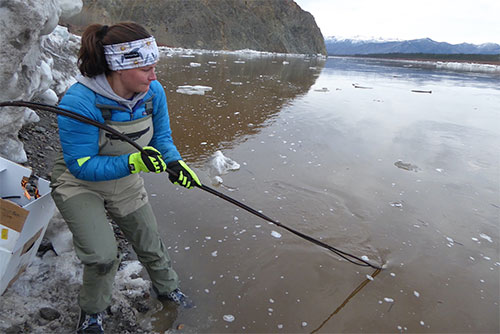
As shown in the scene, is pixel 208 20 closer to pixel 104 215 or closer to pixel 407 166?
pixel 407 166

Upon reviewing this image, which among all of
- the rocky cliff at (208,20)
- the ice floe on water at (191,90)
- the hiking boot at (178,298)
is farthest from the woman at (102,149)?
the rocky cliff at (208,20)

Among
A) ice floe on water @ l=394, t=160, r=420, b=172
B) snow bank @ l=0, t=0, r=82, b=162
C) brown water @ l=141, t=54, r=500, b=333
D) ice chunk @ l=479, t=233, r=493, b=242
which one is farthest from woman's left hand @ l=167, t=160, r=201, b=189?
ice floe on water @ l=394, t=160, r=420, b=172

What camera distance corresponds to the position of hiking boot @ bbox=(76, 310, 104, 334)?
1.90 metres

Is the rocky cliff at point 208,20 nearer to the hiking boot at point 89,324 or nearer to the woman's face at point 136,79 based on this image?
the woman's face at point 136,79

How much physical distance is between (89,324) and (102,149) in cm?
111

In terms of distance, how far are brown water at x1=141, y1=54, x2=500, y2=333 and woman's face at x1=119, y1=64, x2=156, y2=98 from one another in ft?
5.18

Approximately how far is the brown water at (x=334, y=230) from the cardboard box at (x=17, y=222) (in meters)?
0.94

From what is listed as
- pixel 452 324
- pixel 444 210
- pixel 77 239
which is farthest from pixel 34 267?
pixel 444 210

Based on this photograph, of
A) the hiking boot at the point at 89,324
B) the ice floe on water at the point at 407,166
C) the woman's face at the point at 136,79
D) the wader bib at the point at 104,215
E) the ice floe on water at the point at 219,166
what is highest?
the woman's face at the point at 136,79

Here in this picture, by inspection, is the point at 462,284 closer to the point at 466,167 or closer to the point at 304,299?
the point at 304,299

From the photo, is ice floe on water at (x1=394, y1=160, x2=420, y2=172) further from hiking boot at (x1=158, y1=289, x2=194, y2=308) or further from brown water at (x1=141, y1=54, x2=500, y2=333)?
hiking boot at (x1=158, y1=289, x2=194, y2=308)

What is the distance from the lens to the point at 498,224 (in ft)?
11.9

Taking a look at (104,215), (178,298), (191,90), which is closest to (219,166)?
(178,298)

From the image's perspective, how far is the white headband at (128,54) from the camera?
1686 millimetres
